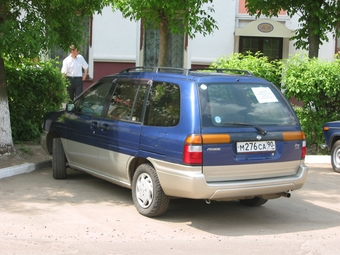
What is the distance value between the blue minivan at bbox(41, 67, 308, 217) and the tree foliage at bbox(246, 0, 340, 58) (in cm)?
743

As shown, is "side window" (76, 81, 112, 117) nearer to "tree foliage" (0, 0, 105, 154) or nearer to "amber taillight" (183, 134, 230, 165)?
"tree foliage" (0, 0, 105, 154)

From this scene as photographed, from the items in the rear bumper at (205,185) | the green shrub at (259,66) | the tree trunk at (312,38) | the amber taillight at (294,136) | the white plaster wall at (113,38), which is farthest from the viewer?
the white plaster wall at (113,38)

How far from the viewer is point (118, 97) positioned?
8.03 metres

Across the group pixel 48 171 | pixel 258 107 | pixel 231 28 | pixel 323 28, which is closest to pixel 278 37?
pixel 231 28

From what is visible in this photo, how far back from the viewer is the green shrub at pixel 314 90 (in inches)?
495

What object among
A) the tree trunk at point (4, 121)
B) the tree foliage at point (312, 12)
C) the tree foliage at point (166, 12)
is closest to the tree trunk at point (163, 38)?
the tree foliage at point (166, 12)

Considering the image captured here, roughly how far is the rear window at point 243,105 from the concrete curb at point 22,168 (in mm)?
4064

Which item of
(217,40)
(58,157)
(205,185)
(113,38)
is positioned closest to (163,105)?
(205,185)

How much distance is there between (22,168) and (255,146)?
4.54 metres

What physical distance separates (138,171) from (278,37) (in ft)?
47.2

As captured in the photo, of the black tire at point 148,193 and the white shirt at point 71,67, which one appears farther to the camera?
the white shirt at point 71,67

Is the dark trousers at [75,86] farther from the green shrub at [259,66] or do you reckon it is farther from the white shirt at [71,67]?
the green shrub at [259,66]

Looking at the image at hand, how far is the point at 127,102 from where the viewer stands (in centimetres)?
778

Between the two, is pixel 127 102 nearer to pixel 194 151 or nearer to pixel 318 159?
pixel 194 151
